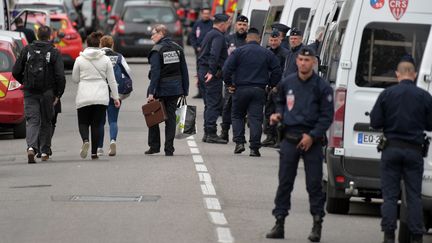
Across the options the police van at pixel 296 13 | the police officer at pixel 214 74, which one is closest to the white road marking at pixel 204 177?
the police officer at pixel 214 74

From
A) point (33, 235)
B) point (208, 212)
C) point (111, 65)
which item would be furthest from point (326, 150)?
point (111, 65)

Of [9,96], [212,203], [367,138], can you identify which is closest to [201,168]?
[212,203]

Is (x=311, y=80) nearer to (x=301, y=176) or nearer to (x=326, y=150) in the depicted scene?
(x=326, y=150)

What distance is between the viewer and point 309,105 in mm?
12383

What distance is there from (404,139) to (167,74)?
26.6 ft

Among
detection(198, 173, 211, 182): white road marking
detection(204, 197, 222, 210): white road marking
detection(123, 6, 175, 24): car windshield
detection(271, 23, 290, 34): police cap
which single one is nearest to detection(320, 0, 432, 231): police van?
detection(204, 197, 222, 210): white road marking

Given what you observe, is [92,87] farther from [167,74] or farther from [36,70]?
[167,74]

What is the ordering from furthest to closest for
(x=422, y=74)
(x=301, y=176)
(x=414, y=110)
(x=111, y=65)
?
(x=111, y=65)
(x=301, y=176)
(x=422, y=74)
(x=414, y=110)

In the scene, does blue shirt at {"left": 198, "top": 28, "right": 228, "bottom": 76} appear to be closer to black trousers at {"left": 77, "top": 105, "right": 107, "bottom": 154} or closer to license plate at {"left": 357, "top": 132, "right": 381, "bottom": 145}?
black trousers at {"left": 77, "top": 105, "right": 107, "bottom": 154}

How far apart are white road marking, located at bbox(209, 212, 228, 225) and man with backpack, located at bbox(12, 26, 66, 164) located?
552cm

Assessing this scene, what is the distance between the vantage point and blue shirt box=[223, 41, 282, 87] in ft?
64.0

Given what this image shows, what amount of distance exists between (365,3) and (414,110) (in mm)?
2427

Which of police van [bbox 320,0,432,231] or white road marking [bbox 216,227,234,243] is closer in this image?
white road marking [bbox 216,227,234,243]

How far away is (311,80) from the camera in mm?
12461
